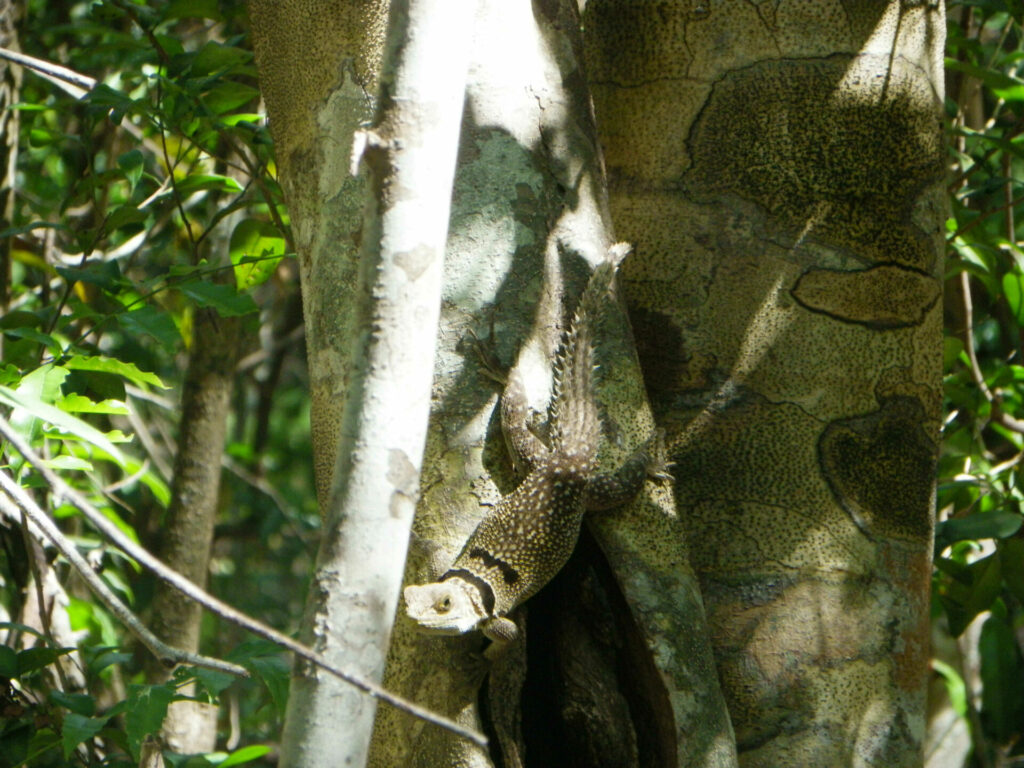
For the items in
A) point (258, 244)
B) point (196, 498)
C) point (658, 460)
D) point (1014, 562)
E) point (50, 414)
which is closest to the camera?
point (50, 414)

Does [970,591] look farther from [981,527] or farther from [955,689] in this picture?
[955,689]

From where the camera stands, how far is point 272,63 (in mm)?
2145

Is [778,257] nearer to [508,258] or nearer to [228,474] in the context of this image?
[508,258]

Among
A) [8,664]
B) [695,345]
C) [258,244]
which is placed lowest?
[8,664]

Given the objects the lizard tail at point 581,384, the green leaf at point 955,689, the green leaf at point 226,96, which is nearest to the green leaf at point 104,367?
the lizard tail at point 581,384

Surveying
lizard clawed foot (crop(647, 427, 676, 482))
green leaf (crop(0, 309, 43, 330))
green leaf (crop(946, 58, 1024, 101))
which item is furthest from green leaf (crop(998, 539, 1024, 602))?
green leaf (crop(0, 309, 43, 330))

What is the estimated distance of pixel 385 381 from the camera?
1.25m

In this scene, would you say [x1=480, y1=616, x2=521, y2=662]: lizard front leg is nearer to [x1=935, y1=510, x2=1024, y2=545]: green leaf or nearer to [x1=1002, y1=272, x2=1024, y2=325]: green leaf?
[x1=935, y1=510, x2=1024, y2=545]: green leaf

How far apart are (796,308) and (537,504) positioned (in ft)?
2.14

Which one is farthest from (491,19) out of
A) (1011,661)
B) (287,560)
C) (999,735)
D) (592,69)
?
(287,560)

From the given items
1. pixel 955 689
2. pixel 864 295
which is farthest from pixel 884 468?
pixel 955 689

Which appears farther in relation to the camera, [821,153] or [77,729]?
[821,153]

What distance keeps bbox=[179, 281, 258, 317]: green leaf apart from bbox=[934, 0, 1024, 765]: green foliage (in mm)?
1753

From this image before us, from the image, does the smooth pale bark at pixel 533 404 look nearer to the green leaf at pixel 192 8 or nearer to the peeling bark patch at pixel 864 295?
the peeling bark patch at pixel 864 295
